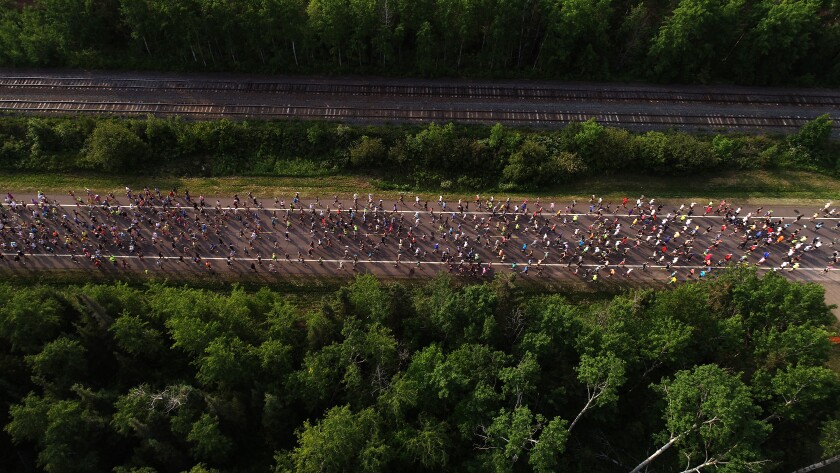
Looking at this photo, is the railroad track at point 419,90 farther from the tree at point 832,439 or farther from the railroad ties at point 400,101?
the tree at point 832,439

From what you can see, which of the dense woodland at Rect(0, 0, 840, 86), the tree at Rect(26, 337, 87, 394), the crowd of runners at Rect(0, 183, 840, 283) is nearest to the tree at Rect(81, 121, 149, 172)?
the crowd of runners at Rect(0, 183, 840, 283)

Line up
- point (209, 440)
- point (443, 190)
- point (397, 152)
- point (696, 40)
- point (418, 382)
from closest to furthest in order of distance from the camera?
point (209, 440) < point (418, 382) < point (443, 190) < point (397, 152) < point (696, 40)

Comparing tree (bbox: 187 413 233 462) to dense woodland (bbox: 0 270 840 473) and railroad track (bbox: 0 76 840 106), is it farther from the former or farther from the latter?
railroad track (bbox: 0 76 840 106)

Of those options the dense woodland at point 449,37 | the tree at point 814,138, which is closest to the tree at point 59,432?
the dense woodland at point 449,37

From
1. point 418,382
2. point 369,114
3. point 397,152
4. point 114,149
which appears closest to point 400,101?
point 369,114

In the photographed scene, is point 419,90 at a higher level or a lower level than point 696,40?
lower

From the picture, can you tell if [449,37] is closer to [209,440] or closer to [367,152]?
[367,152]

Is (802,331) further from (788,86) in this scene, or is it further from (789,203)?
(788,86)
